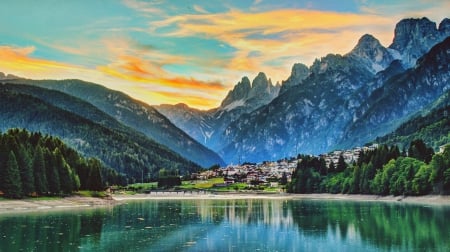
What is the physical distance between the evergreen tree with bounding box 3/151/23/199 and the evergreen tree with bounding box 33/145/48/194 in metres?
8.36

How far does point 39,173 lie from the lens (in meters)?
137

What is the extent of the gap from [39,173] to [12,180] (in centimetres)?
1181

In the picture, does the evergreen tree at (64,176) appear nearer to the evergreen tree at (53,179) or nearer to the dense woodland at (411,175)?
the evergreen tree at (53,179)

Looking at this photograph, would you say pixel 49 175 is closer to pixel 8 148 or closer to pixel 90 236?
pixel 8 148

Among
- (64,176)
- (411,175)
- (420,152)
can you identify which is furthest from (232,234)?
(420,152)

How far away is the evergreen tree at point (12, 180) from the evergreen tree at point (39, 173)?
8.36 meters

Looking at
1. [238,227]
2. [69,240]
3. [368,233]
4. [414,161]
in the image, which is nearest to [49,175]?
[238,227]

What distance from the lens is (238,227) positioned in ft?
296

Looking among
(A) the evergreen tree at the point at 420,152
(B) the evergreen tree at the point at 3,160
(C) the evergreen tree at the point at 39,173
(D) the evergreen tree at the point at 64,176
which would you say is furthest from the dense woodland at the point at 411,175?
(B) the evergreen tree at the point at 3,160

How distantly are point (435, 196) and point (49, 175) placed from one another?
93.1 m

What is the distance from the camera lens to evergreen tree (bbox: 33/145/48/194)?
13712 cm

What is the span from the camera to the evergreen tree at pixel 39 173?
137 metres

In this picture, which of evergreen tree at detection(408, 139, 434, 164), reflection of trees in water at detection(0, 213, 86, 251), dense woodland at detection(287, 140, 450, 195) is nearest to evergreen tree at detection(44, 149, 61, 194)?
reflection of trees in water at detection(0, 213, 86, 251)

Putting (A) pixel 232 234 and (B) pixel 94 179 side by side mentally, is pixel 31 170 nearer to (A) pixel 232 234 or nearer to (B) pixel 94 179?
(B) pixel 94 179
